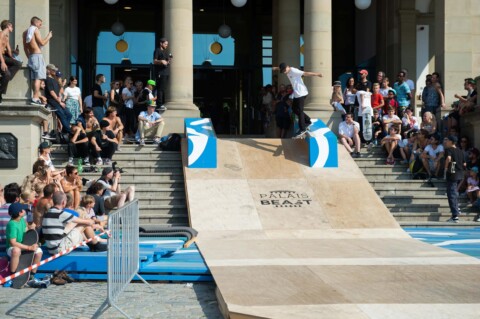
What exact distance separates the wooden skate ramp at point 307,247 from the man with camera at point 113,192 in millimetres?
1513

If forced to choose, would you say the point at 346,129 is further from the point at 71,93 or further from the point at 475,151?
the point at 71,93

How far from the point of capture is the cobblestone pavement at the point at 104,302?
31.4ft

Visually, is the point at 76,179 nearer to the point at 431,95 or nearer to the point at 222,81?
the point at 431,95

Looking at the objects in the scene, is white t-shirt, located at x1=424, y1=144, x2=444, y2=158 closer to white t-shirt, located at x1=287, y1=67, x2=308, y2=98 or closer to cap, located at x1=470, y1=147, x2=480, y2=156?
cap, located at x1=470, y1=147, x2=480, y2=156

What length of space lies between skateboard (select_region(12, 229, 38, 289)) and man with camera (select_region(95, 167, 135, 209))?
4.70m

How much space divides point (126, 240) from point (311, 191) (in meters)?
9.34

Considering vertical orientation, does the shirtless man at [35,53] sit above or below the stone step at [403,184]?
above

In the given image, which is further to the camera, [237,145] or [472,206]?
[237,145]

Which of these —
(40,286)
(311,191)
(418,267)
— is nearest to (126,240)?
(40,286)

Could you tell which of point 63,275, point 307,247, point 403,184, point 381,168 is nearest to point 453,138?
point 403,184

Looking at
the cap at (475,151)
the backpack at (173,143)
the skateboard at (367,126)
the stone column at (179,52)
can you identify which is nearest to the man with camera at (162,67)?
the stone column at (179,52)

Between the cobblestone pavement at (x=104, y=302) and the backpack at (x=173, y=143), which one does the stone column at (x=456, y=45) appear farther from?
the cobblestone pavement at (x=104, y=302)

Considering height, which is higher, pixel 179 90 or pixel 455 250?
pixel 179 90

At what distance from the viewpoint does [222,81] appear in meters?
34.1
